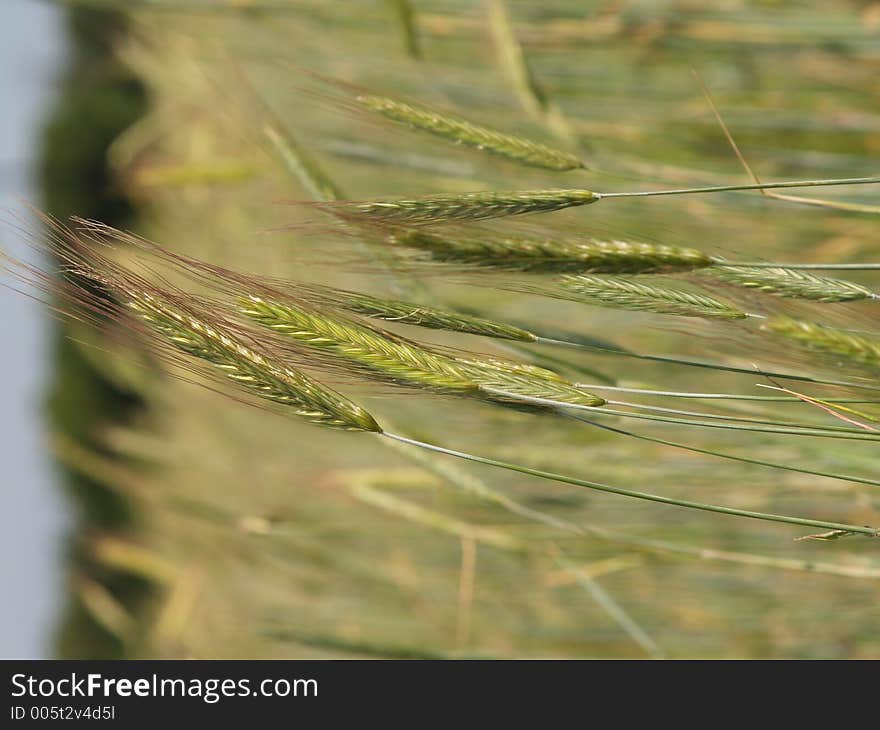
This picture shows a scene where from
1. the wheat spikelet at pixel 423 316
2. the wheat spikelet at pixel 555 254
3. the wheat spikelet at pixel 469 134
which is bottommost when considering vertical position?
the wheat spikelet at pixel 423 316

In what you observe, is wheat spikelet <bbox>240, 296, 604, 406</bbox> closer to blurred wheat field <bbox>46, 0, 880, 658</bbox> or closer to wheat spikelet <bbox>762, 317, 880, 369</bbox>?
blurred wheat field <bbox>46, 0, 880, 658</bbox>

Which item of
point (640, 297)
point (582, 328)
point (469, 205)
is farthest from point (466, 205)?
point (582, 328)

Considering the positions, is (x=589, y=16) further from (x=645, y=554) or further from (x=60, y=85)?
(x=60, y=85)

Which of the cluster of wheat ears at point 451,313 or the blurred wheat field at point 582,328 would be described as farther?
the blurred wheat field at point 582,328

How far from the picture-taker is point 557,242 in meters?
0.47

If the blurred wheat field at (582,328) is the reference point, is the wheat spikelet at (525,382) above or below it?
below

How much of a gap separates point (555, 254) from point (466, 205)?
0.06m

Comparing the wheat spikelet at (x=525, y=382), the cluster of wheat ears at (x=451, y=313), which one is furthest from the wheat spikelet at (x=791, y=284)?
the wheat spikelet at (x=525, y=382)

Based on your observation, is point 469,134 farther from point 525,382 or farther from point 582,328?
point 582,328

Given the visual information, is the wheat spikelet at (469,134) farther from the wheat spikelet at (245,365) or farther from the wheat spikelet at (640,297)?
the wheat spikelet at (245,365)

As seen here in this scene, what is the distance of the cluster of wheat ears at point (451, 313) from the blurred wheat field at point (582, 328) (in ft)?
0.06

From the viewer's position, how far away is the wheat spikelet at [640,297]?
451 millimetres

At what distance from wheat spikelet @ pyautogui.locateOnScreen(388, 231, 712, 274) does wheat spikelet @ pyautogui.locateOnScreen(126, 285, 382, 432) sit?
0.10 m

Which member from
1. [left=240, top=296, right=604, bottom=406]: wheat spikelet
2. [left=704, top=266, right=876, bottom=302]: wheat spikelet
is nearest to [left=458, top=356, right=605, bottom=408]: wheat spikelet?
[left=240, top=296, right=604, bottom=406]: wheat spikelet
